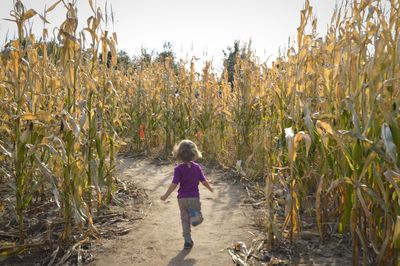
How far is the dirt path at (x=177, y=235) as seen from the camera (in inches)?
117

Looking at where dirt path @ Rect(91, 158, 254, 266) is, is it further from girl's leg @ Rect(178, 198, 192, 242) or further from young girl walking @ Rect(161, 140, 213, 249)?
young girl walking @ Rect(161, 140, 213, 249)

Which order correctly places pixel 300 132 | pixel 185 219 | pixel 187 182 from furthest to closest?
pixel 187 182 → pixel 185 219 → pixel 300 132

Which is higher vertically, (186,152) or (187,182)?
(186,152)

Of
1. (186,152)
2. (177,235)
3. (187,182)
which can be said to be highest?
(186,152)

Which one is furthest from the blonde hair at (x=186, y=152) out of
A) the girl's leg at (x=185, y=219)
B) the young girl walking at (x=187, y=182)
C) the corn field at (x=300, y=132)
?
the corn field at (x=300, y=132)

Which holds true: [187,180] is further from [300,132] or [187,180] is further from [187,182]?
[300,132]

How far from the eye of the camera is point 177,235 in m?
3.47

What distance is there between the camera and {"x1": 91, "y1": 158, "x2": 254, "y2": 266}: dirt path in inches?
117

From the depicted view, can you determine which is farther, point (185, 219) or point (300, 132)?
point (185, 219)

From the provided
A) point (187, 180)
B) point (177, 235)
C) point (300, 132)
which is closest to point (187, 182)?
point (187, 180)

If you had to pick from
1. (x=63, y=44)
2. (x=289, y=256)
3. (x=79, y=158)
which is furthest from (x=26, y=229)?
(x=289, y=256)

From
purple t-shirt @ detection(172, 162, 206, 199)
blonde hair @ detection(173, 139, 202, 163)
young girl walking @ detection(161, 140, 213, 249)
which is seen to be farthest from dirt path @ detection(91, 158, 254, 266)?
blonde hair @ detection(173, 139, 202, 163)

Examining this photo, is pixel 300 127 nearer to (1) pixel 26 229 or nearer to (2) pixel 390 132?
(2) pixel 390 132

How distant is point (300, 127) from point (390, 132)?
131 cm
